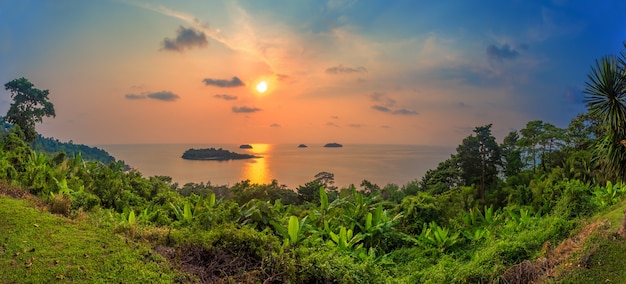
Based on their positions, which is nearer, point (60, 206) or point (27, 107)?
point (60, 206)

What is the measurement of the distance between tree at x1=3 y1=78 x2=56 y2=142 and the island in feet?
22.4

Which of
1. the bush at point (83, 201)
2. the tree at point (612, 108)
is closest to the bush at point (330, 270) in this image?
the bush at point (83, 201)

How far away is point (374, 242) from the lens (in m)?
5.27

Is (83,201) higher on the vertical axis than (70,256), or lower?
higher

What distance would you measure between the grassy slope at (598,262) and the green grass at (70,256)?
151 inches

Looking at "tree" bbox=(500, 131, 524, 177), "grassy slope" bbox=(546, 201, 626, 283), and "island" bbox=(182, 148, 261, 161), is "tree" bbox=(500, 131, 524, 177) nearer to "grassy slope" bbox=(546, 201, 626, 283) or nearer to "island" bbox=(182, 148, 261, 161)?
"island" bbox=(182, 148, 261, 161)

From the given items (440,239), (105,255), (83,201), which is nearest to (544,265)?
(440,239)

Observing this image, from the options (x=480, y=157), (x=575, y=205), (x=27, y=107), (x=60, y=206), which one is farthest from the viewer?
(x=480, y=157)

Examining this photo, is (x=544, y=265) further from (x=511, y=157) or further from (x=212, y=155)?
(x=511, y=157)

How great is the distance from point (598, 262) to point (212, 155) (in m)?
21.1

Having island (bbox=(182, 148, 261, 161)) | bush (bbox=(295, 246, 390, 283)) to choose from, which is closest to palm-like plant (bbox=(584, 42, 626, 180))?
bush (bbox=(295, 246, 390, 283))

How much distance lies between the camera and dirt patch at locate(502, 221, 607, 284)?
375cm

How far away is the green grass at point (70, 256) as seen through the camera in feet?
8.46

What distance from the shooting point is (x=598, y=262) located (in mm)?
3760
